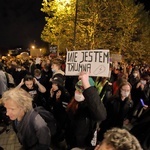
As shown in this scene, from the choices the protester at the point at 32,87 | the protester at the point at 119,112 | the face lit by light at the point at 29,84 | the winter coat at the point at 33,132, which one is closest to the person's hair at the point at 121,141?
the winter coat at the point at 33,132

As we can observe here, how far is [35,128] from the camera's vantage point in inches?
115

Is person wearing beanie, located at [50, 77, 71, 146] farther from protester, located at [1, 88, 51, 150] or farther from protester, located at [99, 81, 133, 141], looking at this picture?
protester, located at [1, 88, 51, 150]

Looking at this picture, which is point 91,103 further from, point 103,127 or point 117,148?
point 103,127

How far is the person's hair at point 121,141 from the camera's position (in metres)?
1.78

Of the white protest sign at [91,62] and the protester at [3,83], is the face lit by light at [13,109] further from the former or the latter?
the protester at [3,83]

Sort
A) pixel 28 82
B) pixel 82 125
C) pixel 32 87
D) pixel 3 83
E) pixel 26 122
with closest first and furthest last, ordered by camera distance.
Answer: pixel 26 122, pixel 82 125, pixel 28 82, pixel 32 87, pixel 3 83

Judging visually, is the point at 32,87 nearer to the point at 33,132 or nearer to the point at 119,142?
the point at 33,132

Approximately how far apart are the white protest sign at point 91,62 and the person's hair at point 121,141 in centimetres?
162

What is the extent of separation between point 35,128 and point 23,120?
0.18 m

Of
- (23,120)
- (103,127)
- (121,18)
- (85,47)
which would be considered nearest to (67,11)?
(85,47)

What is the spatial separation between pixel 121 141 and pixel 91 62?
6.26 feet

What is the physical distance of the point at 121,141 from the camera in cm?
182

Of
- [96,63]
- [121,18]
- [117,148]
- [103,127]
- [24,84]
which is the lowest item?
[103,127]

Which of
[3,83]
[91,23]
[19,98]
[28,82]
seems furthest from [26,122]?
[91,23]
